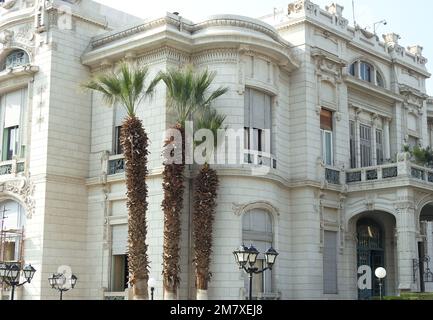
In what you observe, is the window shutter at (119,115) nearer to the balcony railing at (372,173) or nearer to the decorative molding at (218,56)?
the decorative molding at (218,56)

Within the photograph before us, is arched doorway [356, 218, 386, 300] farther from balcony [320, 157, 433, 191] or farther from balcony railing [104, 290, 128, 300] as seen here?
balcony railing [104, 290, 128, 300]

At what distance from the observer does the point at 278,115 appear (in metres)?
26.4

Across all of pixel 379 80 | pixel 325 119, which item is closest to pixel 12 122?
pixel 325 119

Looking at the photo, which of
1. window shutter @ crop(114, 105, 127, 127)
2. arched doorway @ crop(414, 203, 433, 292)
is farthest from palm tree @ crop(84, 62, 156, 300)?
arched doorway @ crop(414, 203, 433, 292)

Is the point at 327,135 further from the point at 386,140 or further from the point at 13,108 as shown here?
the point at 13,108

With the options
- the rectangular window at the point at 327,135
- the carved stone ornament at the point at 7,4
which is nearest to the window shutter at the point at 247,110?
the rectangular window at the point at 327,135

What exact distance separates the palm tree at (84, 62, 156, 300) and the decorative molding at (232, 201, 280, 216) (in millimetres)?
3825

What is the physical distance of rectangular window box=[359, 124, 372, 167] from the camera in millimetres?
30516

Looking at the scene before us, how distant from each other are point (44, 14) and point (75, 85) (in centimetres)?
315

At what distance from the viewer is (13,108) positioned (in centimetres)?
2791

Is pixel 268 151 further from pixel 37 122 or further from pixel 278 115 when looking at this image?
pixel 37 122

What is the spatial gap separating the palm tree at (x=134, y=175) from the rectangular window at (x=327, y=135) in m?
9.11

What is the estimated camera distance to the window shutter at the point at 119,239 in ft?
82.4
